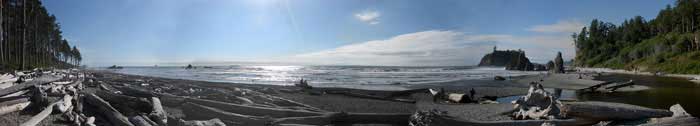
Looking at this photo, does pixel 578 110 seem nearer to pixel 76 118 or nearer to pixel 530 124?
pixel 530 124

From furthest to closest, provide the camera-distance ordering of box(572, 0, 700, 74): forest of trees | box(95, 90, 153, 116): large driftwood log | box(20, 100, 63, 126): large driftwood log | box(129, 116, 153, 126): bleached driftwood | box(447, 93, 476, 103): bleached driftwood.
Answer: box(572, 0, 700, 74): forest of trees < box(447, 93, 476, 103): bleached driftwood < box(95, 90, 153, 116): large driftwood log < box(20, 100, 63, 126): large driftwood log < box(129, 116, 153, 126): bleached driftwood

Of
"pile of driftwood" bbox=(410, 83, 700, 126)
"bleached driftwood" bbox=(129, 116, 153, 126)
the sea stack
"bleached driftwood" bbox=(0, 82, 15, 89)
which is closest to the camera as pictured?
"bleached driftwood" bbox=(129, 116, 153, 126)

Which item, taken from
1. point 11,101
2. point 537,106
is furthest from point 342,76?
point 537,106

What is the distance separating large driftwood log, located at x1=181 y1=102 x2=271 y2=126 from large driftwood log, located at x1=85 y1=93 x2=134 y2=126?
1491 mm

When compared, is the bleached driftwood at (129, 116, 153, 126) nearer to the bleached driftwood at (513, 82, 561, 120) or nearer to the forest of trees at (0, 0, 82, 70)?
the bleached driftwood at (513, 82, 561, 120)

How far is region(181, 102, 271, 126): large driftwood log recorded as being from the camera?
30.7ft

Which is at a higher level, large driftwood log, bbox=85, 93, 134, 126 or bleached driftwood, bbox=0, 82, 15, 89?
bleached driftwood, bbox=0, 82, 15, 89

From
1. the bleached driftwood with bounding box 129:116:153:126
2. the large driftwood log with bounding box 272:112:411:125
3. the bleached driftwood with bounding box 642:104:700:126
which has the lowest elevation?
the bleached driftwood with bounding box 642:104:700:126

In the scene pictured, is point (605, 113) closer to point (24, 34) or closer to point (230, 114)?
point (230, 114)

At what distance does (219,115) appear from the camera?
9.82m

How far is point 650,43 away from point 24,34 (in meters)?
96.5

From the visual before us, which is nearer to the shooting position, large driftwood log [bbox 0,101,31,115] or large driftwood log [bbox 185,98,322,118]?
large driftwood log [bbox 0,101,31,115]

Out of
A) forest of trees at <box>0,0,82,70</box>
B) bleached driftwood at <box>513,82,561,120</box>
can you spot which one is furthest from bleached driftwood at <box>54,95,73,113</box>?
forest of trees at <box>0,0,82,70</box>

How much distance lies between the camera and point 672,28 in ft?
317
